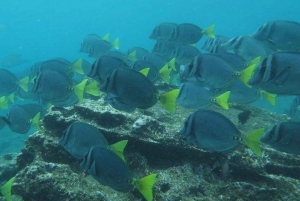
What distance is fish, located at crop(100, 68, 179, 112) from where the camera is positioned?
3.39 metres

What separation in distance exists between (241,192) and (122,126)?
1.93m

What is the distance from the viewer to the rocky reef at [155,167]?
3.86 metres

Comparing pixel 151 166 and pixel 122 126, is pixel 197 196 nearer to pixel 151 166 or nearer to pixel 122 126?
pixel 151 166

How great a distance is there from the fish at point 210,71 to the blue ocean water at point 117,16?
108m

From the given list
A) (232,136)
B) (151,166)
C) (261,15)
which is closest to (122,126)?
(151,166)

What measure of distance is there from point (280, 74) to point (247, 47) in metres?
2.28

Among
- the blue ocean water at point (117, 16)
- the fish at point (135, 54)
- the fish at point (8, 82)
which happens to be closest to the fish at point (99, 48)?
the fish at point (135, 54)

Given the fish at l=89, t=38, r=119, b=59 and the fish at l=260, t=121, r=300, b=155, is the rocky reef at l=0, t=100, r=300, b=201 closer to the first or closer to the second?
the fish at l=260, t=121, r=300, b=155

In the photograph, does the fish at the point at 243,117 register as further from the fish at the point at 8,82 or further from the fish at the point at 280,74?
the fish at the point at 8,82

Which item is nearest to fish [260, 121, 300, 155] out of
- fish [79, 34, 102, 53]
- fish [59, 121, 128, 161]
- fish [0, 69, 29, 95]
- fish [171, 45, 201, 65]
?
fish [59, 121, 128, 161]

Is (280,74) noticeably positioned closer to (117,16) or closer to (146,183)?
(146,183)

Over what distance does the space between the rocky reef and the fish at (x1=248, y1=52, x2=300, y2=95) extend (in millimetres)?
1318

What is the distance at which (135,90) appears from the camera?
3387 millimetres

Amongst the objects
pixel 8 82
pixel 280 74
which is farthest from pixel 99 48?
pixel 280 74
